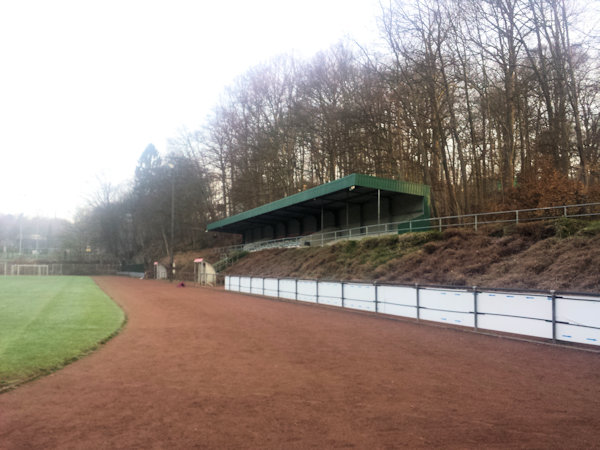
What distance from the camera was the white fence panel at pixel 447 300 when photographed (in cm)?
1146

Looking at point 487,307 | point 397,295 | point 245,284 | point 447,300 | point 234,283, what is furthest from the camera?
point 234,283

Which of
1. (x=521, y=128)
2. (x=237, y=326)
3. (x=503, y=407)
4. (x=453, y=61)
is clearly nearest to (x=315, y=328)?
(x=237, y=326)

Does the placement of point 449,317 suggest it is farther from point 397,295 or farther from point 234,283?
point 234,283

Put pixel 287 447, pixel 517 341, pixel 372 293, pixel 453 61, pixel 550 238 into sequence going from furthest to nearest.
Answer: pixel 453 61 → pixel 550 238 → pixel 372 293 → pixel 517 341 → pixel 287 447

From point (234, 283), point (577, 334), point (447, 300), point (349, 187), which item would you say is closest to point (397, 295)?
point (447, 300)

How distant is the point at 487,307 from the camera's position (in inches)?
428

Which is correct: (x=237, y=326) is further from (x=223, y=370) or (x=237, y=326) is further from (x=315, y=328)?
(x=223, y=370)

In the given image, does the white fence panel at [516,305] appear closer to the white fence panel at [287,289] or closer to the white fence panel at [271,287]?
the white fence panel at [287,289]

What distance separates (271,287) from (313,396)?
60.7 feet

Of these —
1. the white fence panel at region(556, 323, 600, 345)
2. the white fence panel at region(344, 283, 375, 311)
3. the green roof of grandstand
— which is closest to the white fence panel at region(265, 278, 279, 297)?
the white fence panel at region(344, 283, 375, 311)

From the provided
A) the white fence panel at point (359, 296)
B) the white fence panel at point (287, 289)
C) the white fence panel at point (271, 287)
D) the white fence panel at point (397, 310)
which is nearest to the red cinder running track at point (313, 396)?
the white fence panel at point (397, 310)

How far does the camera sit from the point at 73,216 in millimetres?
83750

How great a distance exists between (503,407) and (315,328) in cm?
757

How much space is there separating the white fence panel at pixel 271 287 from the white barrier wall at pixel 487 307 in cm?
589
